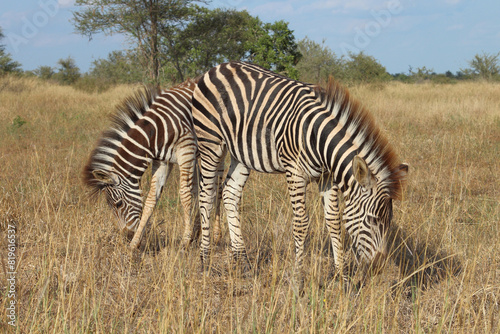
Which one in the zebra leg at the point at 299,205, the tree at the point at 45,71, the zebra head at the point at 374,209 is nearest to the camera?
the zebra head at the point at 374,209

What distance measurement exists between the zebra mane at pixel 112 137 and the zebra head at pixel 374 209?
278 cm

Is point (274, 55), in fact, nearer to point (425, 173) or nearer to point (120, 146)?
point (425, 173)

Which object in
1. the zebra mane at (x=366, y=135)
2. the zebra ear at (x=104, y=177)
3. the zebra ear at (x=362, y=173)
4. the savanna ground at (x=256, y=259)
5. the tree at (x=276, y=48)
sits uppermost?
the tree at (x=276, y=48)

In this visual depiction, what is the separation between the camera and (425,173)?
7145 millimetres

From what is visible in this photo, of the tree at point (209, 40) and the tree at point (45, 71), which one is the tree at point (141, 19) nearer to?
the tree at point (209, 40)

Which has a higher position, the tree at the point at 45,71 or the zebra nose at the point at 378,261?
the tree at the point at 45,71

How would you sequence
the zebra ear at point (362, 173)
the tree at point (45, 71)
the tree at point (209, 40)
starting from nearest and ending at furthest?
1. the zebra ear at point (362, 173)
2. the tree at point (209, 40)
3. the tree at point (45, 71)

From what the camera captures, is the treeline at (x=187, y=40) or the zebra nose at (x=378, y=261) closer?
the zebra nose at (x=378, y=261)

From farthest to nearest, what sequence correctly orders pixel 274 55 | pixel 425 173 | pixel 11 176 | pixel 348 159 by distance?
pixel 274 55, pixel 425 173, pixel 11 176, pixel 348 159

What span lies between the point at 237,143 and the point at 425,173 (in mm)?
4496

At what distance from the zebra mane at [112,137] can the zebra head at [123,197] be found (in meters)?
0.06

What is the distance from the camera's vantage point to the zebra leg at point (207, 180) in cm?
425

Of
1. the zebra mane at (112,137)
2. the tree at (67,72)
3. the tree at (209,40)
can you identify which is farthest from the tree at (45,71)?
the zebra mane at (112,137)

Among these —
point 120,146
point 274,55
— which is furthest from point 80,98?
point 120,146
